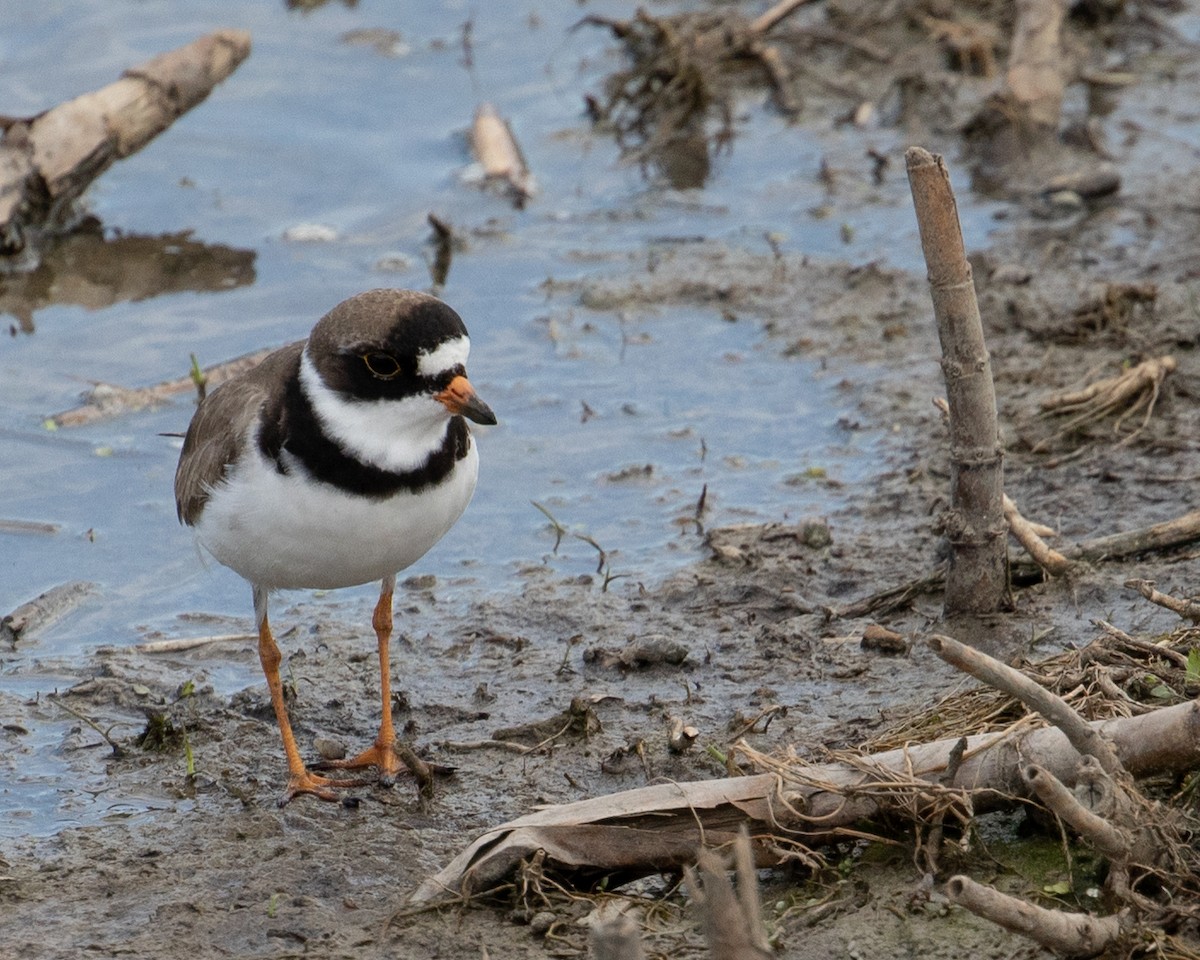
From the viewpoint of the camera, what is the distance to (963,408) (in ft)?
16.9

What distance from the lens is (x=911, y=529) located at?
6336mm

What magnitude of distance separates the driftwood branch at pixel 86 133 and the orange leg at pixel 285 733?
13.9ft

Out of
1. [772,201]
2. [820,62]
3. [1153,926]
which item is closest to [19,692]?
[1153,926]

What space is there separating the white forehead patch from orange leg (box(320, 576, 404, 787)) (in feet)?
3.46

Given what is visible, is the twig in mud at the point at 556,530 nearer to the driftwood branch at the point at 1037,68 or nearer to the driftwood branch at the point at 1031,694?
the driftwood branch at the point at 1031,694

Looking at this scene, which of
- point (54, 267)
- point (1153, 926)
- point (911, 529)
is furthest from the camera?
point (54, 267)

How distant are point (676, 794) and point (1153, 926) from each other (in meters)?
1.18

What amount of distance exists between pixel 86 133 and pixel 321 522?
16.3 feet

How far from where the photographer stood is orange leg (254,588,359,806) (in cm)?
493

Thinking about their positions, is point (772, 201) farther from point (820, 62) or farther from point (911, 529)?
point (911, 529)

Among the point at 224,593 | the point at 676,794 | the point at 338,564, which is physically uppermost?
the point at 338,564

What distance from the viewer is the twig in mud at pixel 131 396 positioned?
745 centimetres

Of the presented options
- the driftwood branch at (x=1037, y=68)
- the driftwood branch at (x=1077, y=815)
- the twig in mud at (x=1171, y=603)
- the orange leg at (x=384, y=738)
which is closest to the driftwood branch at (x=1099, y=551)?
the twig in mud at (x=1171, y=603)

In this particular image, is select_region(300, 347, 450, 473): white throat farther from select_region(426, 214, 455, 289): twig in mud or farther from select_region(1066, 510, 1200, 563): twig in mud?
select_region(426, 214, 455, 289): twig in mud
